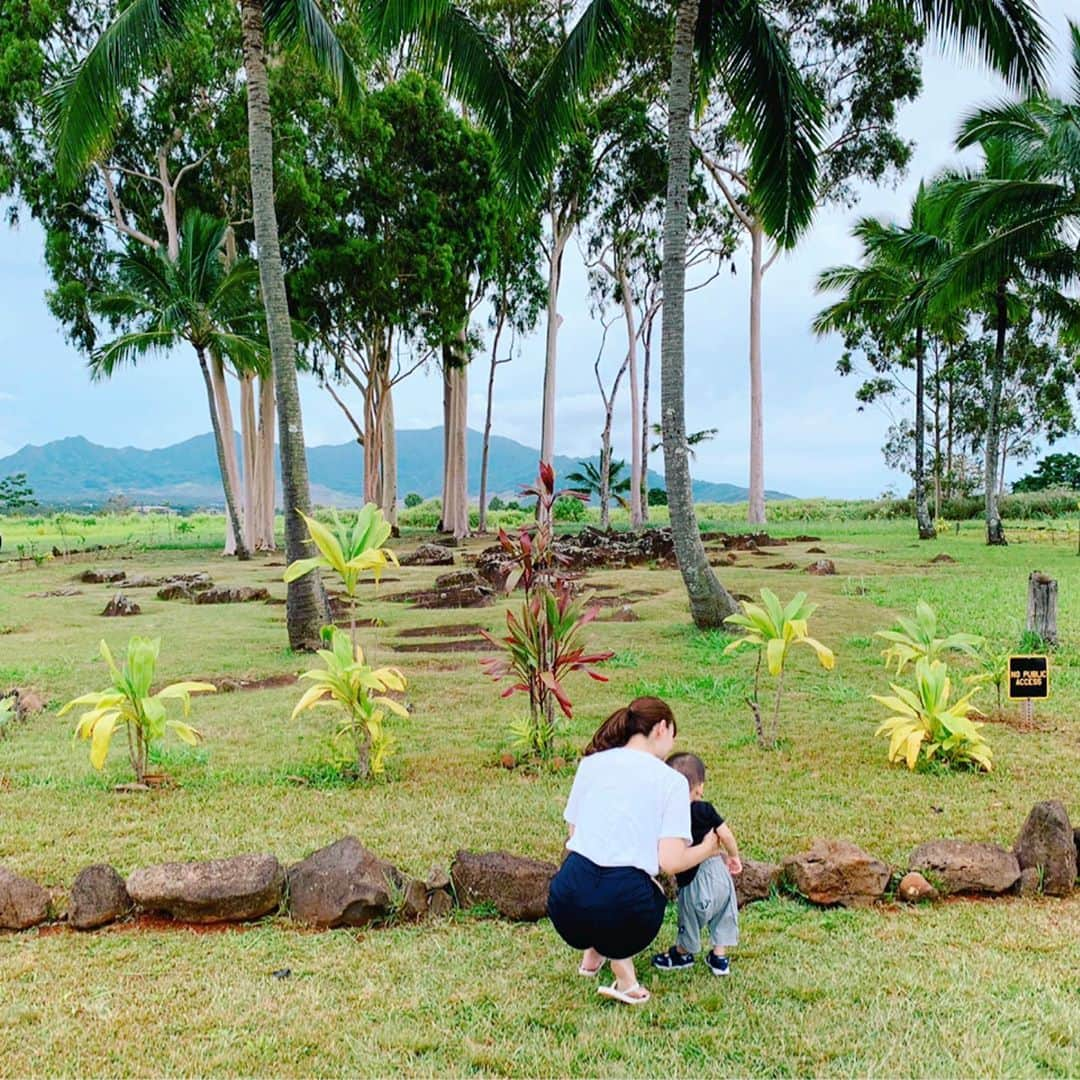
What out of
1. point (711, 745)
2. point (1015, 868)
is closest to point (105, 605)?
point (711, 745)

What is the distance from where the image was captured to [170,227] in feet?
76.1

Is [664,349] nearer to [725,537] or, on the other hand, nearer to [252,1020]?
[252,1020]

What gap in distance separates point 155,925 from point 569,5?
91.7ft

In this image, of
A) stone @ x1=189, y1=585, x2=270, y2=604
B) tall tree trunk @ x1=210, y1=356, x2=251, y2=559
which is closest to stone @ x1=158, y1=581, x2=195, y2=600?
stone @ x1=189, y1=585, x2=270, y2=604

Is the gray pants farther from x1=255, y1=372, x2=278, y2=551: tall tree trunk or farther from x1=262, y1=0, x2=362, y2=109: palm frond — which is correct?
x1=255, y1=372, x2=278, y2=551: tall tree trunk

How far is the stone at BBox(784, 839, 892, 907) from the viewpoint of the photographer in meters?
3.61

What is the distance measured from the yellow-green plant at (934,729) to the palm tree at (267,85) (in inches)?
201

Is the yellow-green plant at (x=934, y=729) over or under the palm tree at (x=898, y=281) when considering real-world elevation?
under

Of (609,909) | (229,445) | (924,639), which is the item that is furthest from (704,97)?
(229,445)

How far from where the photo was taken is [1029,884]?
3.70 m

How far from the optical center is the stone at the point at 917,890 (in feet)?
12.0

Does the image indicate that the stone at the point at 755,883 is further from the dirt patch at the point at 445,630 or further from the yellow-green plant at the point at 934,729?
the dirt patch at the point at 445,630

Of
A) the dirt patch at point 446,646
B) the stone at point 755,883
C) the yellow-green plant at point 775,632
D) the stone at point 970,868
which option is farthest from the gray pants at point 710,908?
the dirt patch at point 446,646

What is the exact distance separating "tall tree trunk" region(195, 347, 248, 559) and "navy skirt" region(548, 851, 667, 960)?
68.2 ft
